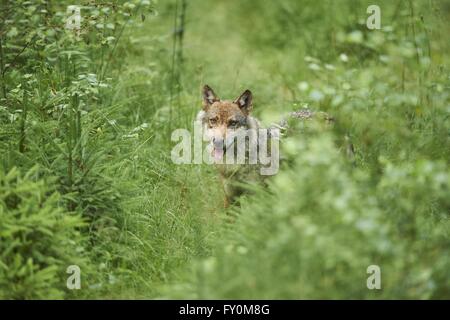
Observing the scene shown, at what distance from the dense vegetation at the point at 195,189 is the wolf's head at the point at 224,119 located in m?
0.41

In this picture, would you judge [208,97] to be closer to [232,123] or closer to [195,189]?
[232,123]

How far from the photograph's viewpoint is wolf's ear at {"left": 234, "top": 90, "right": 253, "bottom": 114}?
5863 mm

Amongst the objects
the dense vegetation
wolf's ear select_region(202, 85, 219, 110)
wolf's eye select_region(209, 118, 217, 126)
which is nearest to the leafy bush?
the dense vegetation

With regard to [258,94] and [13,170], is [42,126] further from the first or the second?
[258,94]

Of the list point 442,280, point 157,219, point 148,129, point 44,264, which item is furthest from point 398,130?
point 148,129

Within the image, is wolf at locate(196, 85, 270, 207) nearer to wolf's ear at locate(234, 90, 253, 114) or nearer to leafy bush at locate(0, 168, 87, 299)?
wolf's ear at locate(234, 90, 253, 114)

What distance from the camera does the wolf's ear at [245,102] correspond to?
5.86m

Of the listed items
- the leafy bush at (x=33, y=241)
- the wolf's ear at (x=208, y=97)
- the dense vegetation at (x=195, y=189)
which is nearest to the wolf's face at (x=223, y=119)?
the wolf's ear at (x=208, y=97)

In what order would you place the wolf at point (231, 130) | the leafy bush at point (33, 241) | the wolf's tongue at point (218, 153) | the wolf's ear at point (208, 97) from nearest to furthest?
the leafy bush at point (33, 241)
the wolf at point (231, 130)
the wolf's tongue at point (218, 153)
the wolf's ear at point (208, 97)

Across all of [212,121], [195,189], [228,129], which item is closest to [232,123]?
[228,129]

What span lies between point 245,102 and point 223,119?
28 centimetres

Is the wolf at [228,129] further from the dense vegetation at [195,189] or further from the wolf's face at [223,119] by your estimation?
the dense vegetation at [195,189]

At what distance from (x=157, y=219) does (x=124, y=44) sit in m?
2.78

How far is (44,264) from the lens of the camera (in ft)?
14.3
